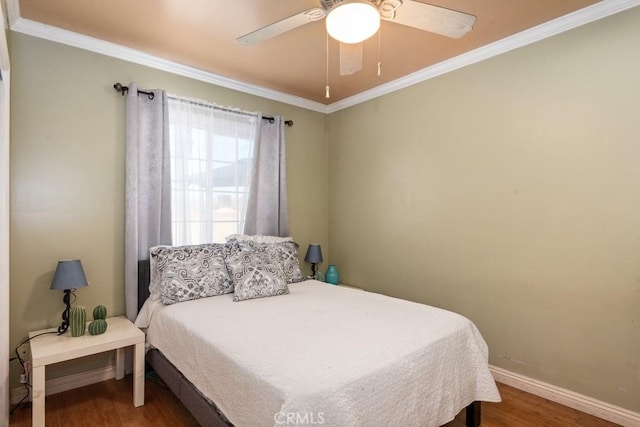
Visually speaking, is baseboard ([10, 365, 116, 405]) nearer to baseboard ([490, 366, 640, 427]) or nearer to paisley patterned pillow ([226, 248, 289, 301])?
paisley patterned pillow ([226, 248, 289, 301])

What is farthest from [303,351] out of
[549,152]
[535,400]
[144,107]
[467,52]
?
[467,52]

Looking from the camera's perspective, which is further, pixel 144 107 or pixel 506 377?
pixel 144 107

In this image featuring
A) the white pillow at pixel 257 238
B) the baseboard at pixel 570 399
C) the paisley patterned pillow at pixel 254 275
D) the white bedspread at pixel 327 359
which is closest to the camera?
the white bedspread at pixel 327 359

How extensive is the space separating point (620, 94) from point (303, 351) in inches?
96.6

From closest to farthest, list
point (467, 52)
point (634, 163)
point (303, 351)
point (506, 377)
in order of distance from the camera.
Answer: point (303, 351), point (634, 163), point (506, 377), point (467, 52)

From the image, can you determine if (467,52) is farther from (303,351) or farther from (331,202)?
(303,351)

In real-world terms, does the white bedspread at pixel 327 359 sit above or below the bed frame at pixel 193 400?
above

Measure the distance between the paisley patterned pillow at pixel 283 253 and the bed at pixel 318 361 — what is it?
1.87 ft

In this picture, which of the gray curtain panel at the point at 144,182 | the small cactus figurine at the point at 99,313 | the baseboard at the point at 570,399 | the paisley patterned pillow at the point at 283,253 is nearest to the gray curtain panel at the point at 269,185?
the paisley patterned pillow at the point at 283,253

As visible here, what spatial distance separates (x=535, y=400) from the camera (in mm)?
2314

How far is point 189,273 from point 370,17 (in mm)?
2092

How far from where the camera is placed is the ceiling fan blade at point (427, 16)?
1.59 meters

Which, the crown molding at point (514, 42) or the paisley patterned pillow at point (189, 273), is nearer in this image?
the crown molding at point (514, 42)

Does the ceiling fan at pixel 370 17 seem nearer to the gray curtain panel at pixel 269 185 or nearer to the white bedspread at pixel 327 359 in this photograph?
the white bedspread at pixel 327 359
